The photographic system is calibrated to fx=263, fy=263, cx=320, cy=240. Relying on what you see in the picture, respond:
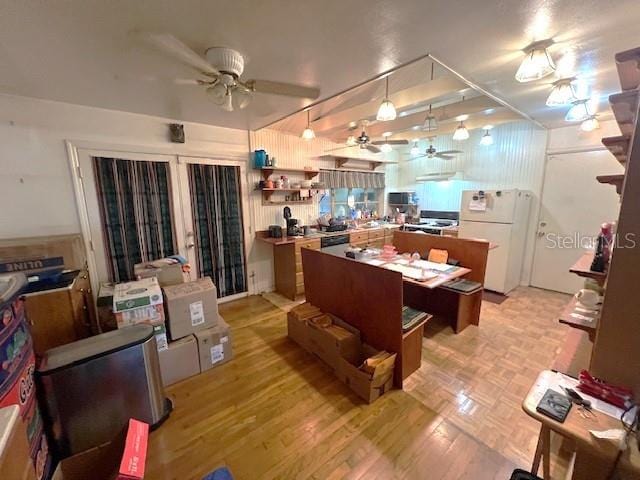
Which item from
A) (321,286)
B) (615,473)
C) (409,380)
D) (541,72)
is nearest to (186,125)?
(321,286)

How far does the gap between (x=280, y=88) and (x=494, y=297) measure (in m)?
3.89

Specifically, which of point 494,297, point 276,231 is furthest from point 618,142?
point 276,231

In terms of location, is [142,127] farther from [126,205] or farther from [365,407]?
[365,407]

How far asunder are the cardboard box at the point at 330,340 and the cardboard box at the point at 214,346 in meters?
0.66

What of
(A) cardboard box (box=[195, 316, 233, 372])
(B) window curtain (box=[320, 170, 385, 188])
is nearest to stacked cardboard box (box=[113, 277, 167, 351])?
(A) cardboard box (box=[195, 316, 233, 372])

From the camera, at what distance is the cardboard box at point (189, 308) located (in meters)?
2.17

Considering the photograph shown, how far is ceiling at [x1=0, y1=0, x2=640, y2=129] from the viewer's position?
127 centimetres

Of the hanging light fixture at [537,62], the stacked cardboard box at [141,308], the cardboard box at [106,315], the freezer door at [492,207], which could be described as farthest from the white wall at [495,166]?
the cardboard box at [106,315]

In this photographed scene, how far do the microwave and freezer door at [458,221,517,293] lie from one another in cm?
175

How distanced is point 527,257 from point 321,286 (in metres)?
3.62

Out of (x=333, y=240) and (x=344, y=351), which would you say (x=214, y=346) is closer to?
(x=344, y=351)

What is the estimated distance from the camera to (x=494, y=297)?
377 centimetres

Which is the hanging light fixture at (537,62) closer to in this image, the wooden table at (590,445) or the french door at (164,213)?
the wooden table at (590,445)

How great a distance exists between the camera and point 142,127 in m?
2.88
